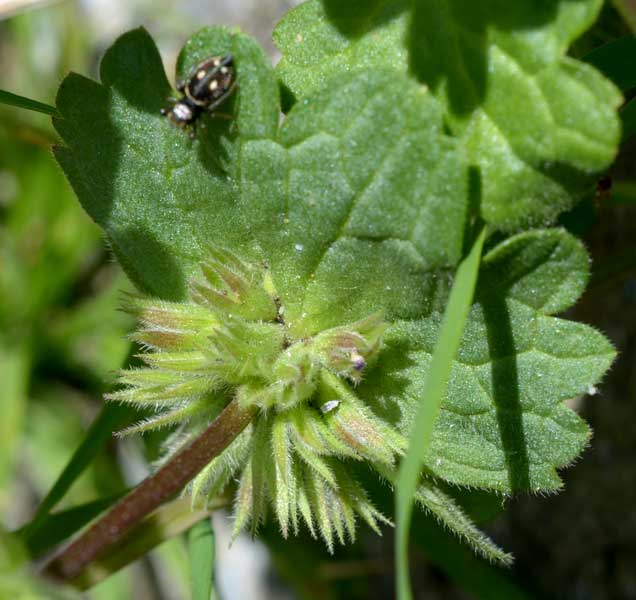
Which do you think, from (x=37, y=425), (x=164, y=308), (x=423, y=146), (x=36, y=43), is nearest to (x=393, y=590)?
(x=37, y=425)

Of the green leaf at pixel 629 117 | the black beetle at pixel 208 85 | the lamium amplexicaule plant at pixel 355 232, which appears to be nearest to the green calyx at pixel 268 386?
the lamium amplexicaule plant at pixel 355 232

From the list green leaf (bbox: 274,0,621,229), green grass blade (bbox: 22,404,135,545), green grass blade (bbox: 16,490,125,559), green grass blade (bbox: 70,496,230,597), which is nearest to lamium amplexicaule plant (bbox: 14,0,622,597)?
green leaf (bbox: 274,0,621,229)

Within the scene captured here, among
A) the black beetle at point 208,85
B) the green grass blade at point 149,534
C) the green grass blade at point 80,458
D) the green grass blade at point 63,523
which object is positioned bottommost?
the green grass blade at point 149,534

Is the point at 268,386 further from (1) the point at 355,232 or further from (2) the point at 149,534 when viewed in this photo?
(2) the point at 149,534

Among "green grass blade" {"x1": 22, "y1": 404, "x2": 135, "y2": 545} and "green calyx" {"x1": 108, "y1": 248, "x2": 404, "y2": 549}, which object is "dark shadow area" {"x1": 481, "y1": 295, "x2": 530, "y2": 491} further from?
"green grass blade" {"x1": 22, "y1": 404, "x2": 135, "y2": 545}

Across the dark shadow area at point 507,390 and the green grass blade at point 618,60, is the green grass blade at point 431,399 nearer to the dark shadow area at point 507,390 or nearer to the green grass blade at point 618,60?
the dark shadow area at point 507,390

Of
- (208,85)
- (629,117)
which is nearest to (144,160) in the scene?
(208,85)
